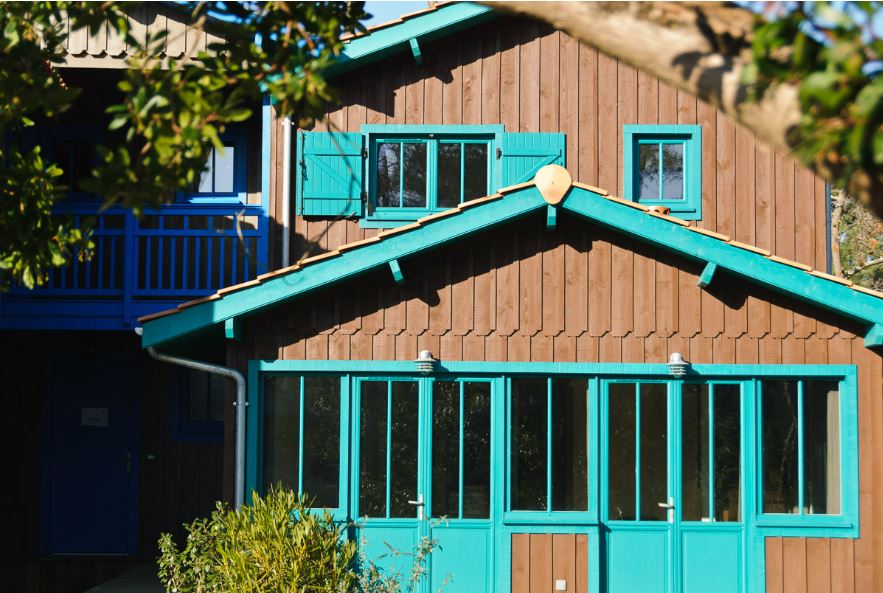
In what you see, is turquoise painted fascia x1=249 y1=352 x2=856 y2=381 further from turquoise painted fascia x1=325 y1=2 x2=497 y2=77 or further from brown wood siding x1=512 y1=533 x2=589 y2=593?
turquoise painted fascia x1=325 y1=2 x2=497 y2=77

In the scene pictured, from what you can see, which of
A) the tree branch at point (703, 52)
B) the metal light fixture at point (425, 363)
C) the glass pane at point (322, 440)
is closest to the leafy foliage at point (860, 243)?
the metal light fixture at point (425, 363)

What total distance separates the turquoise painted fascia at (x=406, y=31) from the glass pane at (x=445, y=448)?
400cm

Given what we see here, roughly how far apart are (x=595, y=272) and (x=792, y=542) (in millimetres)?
3081

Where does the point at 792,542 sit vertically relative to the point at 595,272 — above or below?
below

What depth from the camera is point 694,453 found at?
977 centimetres

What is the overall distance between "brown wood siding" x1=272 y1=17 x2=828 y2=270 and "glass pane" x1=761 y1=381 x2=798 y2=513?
2553mm

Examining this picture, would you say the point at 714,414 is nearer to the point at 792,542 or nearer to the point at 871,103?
the point at 792,542

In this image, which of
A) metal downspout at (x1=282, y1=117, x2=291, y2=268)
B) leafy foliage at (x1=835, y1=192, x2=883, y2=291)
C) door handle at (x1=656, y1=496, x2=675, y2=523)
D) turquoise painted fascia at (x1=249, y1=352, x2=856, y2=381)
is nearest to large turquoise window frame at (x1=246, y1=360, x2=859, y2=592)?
turquoise painted fascia at (x1=249, y1=352, x2=856, y2=381)

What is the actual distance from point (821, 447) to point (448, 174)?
196 inches

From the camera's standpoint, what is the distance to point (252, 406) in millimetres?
9688

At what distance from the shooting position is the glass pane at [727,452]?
971cm

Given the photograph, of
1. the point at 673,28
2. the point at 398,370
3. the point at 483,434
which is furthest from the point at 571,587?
the point at 673,28

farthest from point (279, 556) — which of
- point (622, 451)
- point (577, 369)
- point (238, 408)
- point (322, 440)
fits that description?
point (622, 451)

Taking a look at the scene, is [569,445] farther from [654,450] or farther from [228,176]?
[228,176]
